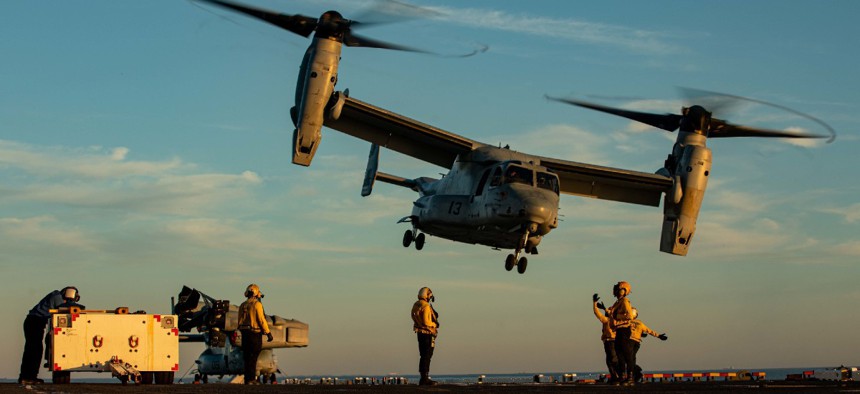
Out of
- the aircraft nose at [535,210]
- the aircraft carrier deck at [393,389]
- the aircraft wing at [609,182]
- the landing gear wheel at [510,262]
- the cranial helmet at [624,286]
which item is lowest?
the aircraft carrier deck at [393,389]

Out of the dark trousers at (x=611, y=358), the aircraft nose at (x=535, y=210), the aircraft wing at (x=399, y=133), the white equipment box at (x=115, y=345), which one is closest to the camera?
the white equipment box at (x=115, y=345)

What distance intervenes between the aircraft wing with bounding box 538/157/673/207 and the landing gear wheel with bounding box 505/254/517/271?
642 centimetres

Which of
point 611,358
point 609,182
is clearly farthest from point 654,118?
point 611,358

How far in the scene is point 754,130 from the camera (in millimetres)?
45406

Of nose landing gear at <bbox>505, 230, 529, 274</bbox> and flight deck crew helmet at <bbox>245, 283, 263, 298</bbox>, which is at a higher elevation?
nose landing gear at <bbox>505, 230, 529, 274</bbox>

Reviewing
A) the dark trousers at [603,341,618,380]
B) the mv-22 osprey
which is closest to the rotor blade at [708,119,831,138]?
the mv-22 osprey

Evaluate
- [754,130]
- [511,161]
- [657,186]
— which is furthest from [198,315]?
[754,130]

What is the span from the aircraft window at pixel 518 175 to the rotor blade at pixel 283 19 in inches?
330

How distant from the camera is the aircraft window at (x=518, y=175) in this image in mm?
35406

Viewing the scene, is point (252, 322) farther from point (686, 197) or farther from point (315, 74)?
point (686, 197)

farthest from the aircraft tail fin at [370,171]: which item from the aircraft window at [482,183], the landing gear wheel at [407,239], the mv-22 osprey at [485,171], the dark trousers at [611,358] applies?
the dark trousers at [611,358]

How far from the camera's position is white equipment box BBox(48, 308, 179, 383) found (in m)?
18.9

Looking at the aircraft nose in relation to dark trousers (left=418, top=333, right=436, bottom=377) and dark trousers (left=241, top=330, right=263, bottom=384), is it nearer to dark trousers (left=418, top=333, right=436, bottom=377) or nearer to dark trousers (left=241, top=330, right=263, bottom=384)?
dark trousers (left=418, top=333, right=436, bottom=377)

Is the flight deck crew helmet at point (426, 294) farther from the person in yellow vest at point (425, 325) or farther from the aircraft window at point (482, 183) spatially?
the aircraft window at point (482, 183)
